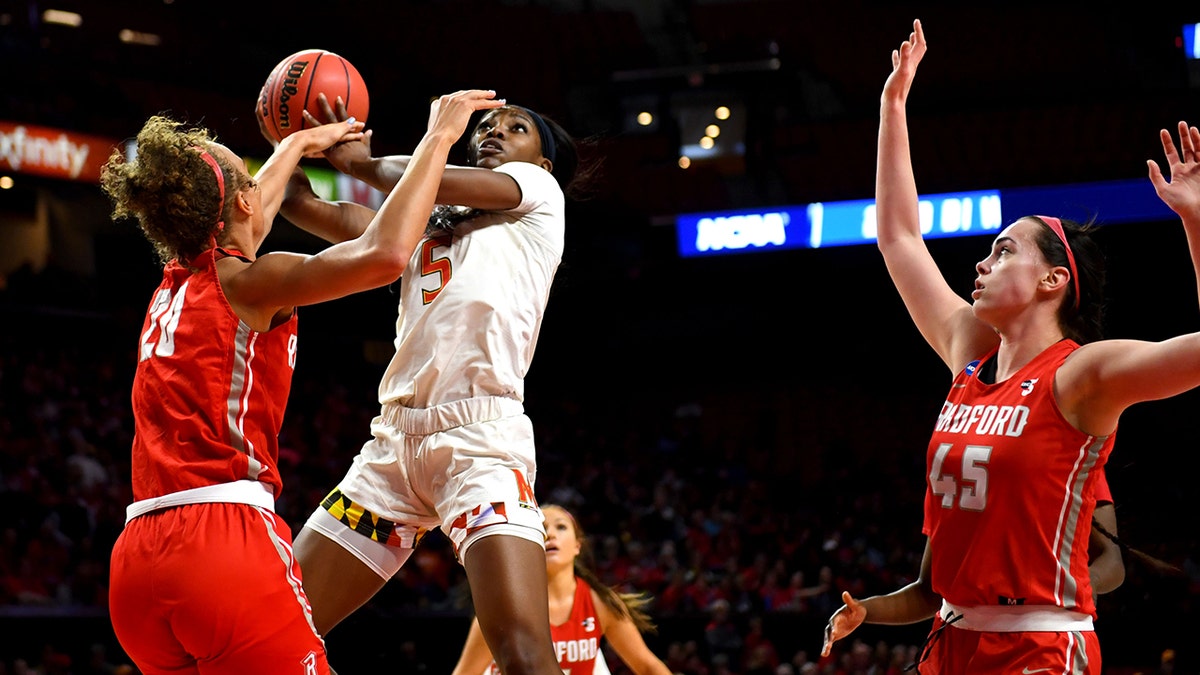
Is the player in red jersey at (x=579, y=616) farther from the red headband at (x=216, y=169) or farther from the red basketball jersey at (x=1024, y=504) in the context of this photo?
the red headband at (x=216, y=169)

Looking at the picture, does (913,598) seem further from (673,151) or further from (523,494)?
(673,151)

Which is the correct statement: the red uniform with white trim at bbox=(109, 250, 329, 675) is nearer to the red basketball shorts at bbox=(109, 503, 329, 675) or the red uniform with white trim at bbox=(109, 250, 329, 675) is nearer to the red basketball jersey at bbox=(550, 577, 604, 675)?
the red basketball shorts at bbox=(109, 503, 329, 675)

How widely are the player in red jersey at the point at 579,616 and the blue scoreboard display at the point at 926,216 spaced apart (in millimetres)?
6905

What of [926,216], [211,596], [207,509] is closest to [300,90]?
[207,509]

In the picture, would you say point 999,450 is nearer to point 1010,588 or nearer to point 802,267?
point 1010,588

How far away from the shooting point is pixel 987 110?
13898 millimetres

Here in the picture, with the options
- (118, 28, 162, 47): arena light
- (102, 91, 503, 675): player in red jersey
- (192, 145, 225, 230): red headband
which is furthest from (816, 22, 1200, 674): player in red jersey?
(118, 28, 162, 47): arena light

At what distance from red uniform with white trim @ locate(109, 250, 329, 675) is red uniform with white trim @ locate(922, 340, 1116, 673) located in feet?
4.96

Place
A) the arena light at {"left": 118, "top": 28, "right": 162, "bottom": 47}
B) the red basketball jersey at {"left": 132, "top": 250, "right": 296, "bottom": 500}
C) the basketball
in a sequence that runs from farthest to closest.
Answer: the arena light at {"left": 118, "top": 28, "right": 162, "bottom": 47}, the basketball, the red basketball jersey at {"left": 132, "top": 250, "right": 296, "bottom": 500}

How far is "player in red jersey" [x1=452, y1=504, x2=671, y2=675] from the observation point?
555 cm

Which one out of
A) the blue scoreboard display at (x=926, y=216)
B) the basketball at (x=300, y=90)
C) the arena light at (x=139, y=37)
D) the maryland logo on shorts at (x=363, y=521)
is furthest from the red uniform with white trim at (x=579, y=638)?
the arena light at (x=139, y=37)

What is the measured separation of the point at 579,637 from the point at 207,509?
10.7ft

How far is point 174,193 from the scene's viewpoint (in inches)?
107

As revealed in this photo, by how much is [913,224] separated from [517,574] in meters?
1.52
